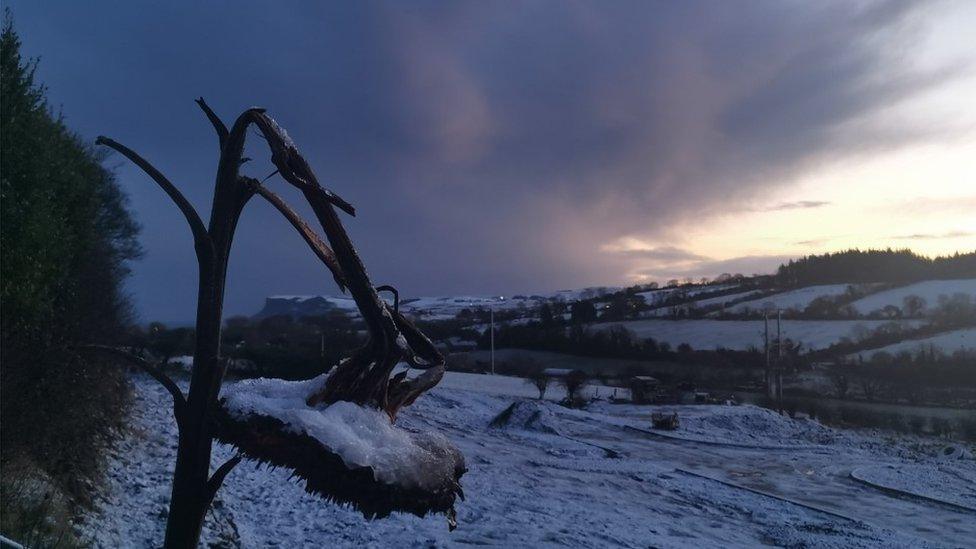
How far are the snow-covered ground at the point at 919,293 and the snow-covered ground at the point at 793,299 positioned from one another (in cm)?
400

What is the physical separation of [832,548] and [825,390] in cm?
4313

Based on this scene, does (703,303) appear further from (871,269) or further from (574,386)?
(574,386)

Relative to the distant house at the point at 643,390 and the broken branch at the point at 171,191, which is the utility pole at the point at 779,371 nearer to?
the distant house at the point at 643,390

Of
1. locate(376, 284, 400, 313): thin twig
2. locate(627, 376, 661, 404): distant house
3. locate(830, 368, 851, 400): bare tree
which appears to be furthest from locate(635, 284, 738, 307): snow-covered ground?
locate(376, 284, 400, 313): thin twig

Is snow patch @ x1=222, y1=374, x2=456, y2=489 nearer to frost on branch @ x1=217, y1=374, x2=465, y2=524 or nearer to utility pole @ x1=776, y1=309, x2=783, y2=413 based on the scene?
frost on branch @ x1=217, y1=374, x2=465, y2=524

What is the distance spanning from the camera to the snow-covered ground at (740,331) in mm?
62031

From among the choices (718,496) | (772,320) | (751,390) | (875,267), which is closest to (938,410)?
(751,390)

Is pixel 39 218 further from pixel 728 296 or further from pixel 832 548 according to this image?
pixel 728 296

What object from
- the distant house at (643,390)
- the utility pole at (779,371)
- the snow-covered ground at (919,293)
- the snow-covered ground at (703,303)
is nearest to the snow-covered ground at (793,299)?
the snow-covered ground at (703,303)

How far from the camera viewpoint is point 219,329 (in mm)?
1541

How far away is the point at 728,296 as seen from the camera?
274ft

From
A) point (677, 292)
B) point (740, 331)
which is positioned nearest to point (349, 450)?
point (740, 331)

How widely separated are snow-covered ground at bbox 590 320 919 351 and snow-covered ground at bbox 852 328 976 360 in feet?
→ 15.5

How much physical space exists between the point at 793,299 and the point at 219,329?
8140 centimetres
